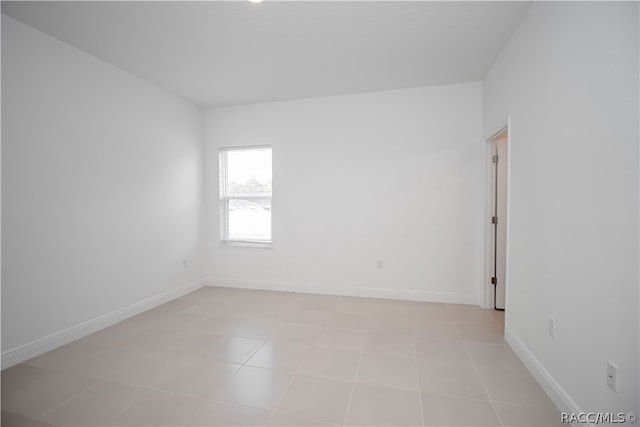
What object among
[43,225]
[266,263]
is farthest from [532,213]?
[43,225]

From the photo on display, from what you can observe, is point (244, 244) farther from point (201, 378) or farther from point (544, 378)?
point (544, 378)

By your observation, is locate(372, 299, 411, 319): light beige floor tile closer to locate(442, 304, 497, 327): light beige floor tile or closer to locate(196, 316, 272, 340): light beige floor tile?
locate(442, 304, 497, 327): light beige floor tile

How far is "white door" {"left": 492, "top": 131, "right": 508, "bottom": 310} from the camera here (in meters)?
3.32

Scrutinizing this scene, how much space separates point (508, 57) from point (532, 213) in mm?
1542

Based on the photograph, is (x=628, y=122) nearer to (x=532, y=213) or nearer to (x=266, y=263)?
(x=532, y=213)

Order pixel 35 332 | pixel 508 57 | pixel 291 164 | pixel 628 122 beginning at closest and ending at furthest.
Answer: pixel 628 122 < pixel 35 332 < pixel 508 57 < pixel 291 164

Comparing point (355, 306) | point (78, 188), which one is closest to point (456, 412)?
point (355, 306)

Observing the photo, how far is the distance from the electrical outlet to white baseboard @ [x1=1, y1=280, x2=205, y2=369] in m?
3.93

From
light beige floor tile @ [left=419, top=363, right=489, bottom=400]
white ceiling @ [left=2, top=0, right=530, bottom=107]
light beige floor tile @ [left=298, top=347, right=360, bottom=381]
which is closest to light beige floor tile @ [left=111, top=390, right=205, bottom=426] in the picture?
light beige floor tile @ [left=298, top=347, right=360, bottom=381]

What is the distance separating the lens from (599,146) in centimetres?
142

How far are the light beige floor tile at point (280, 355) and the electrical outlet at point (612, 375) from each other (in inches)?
71.7

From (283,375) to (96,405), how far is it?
119 centimetres

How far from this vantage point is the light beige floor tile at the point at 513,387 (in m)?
1.79

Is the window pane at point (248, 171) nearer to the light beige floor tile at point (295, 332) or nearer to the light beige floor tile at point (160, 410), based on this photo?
the light beige floor tile at point (295, 332)
